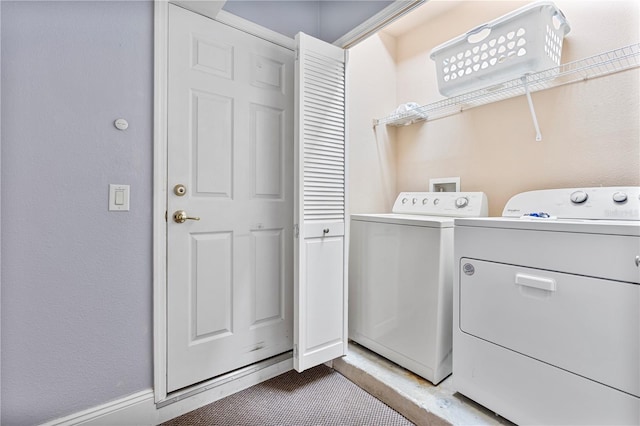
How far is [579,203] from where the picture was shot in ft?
4.68

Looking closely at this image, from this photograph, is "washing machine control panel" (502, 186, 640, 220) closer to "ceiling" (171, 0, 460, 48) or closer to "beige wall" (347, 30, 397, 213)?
"beige wall" (347, 30, 397, 213)

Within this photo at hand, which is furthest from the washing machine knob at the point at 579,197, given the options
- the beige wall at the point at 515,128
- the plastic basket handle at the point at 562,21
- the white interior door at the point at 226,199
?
the white interior door at the point at 226,199

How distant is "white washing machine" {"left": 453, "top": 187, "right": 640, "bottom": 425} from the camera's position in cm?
100

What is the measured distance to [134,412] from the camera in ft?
4.45

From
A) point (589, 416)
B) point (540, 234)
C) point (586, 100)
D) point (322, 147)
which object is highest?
point (586, 100)

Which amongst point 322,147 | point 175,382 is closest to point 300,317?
point 175,382

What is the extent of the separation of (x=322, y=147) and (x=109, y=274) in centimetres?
121

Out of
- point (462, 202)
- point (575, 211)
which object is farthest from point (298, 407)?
point (575, 211)

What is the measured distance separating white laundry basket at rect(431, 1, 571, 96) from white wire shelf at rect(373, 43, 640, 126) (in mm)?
72

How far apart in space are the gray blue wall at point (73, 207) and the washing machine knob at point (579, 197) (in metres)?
2.00

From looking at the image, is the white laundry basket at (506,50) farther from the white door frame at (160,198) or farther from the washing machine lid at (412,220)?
the washing machine lid at (412,220)

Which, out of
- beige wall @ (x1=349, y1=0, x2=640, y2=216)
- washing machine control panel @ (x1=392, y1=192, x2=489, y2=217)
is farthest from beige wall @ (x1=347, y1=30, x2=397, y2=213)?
washing machine control panel @ (x1=392, y1=192, x2=489, y2=217)

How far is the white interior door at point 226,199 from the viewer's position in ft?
4.84

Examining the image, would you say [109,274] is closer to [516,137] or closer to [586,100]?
[516,137]
